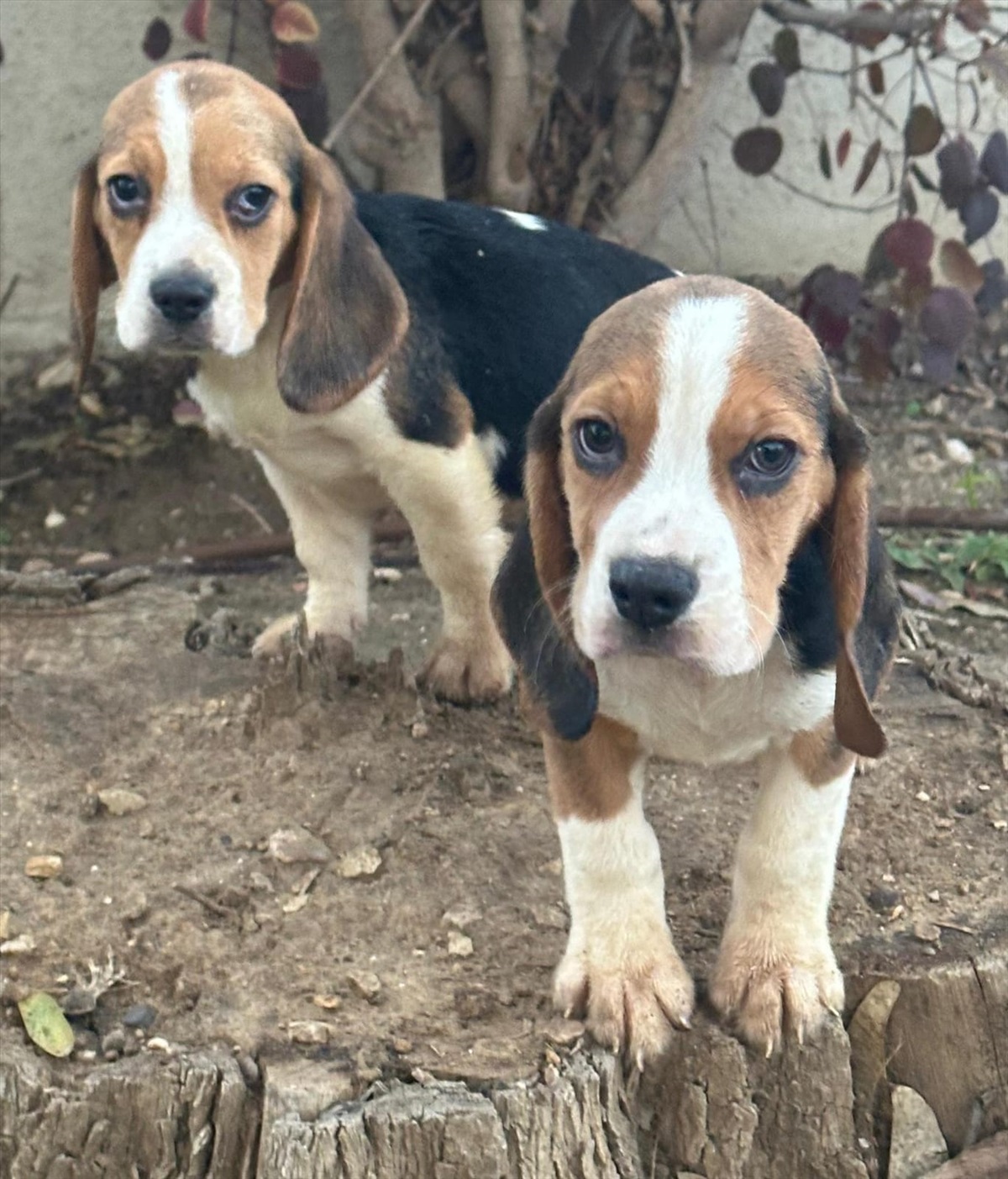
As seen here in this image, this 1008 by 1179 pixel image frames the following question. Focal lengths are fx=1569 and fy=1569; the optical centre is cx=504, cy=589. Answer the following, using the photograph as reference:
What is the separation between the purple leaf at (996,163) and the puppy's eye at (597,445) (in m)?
3.23

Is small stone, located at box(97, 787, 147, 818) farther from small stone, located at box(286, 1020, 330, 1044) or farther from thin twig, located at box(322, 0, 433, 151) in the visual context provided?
thin twig, located at box(322, 0, 433, 151)

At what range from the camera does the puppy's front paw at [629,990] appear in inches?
112

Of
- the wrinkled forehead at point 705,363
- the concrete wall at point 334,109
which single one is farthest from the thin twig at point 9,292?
the wrinkled forehead at point 705,363

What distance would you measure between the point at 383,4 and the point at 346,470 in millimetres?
2498

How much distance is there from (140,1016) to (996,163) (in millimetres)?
4024

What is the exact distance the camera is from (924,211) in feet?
24.5

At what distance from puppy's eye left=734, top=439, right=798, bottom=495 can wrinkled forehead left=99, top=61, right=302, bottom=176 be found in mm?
1700

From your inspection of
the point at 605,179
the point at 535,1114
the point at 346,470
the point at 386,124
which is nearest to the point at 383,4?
the point at 386,124

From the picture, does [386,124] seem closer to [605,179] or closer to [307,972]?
[605,179]

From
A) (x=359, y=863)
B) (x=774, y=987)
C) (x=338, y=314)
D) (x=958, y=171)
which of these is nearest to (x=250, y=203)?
(x=338, y=314)

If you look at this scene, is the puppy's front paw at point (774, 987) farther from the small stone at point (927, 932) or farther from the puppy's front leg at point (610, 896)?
the small stone at point (927, 932)

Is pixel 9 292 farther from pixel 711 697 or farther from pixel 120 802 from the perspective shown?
pixel 711 697

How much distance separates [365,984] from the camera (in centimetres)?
301

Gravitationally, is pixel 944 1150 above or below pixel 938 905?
below
